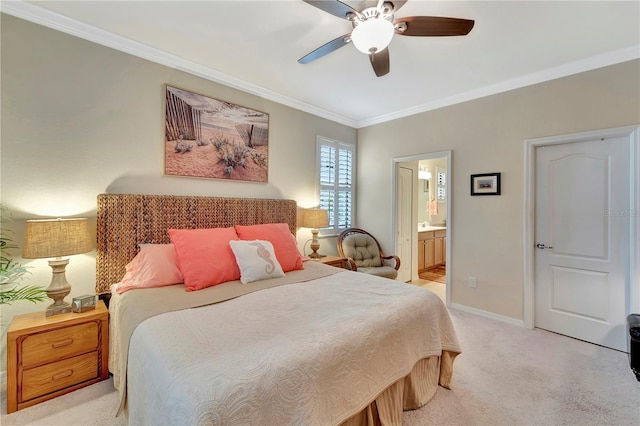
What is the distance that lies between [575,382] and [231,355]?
8.44ft

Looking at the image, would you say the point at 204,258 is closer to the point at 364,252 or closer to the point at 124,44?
the point at 124,44

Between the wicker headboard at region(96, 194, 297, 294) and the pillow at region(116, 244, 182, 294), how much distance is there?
0.59 feet

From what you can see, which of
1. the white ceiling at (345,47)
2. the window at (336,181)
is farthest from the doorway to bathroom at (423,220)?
the white ceiling at (345,47)

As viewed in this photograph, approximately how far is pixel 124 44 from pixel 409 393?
3.54 metres

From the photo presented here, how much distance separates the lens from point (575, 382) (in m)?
2.02

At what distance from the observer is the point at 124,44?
7.65 ft

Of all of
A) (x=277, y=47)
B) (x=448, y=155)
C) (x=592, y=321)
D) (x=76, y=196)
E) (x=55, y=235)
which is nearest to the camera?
(x=55, y=235)

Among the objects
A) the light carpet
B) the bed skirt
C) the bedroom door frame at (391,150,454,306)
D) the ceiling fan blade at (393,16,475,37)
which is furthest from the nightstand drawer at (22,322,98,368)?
the bedroom door frame at (391,150,454,306)

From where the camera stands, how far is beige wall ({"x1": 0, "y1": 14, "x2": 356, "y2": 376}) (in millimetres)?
1943

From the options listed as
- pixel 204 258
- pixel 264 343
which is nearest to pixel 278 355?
pixel 264 343

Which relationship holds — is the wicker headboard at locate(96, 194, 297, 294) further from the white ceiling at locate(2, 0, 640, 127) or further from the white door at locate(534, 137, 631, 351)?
the white door at locate(534, 137, 631, 351)

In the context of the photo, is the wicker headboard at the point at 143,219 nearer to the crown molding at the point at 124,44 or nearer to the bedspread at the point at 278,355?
the bedspread at the point at 278,355

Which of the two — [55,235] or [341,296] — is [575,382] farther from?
[55,235]

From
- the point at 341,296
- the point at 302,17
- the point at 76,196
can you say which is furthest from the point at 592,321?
the point at 76,196
